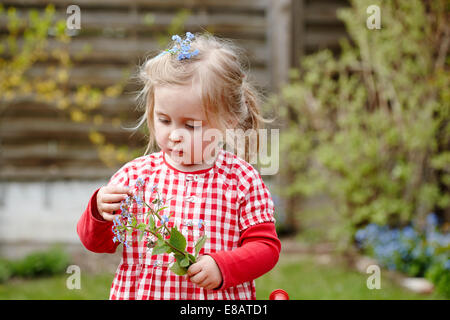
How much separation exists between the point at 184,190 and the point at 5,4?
3.88 meters

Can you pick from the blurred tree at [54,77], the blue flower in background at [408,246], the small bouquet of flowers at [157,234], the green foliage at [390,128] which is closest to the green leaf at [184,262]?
the small bouquet of flowers at [157,234]

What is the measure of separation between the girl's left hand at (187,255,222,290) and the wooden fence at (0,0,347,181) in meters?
3.41

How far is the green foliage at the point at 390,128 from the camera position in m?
3.85

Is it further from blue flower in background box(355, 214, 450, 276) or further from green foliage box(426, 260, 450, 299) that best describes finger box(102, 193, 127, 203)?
blue flower in background box(355, 214, 450, 276)

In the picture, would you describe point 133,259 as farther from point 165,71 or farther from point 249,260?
point 165,71

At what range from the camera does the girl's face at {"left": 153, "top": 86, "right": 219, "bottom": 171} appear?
137 centimetres

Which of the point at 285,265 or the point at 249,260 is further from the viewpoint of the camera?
the point at 285,265

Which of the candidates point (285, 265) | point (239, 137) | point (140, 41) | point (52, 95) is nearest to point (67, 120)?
point (52, 95)

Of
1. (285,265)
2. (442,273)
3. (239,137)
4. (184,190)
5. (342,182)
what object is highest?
(239,137)

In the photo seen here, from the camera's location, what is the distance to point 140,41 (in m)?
4.68

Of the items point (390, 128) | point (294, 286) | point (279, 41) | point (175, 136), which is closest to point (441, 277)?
point (294, 286)

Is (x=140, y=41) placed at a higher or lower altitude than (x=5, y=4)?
lower

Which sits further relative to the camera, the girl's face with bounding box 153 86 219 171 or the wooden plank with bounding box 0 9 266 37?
the wooden plank with bounding box 0 9 266 37

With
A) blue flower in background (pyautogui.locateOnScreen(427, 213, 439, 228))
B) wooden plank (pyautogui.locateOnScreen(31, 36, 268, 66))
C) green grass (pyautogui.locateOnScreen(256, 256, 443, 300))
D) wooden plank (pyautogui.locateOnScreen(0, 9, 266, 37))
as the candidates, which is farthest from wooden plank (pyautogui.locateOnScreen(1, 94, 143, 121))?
blue flower in background (pyautogui.locateOnScreen(427, 213, 439, 228))
